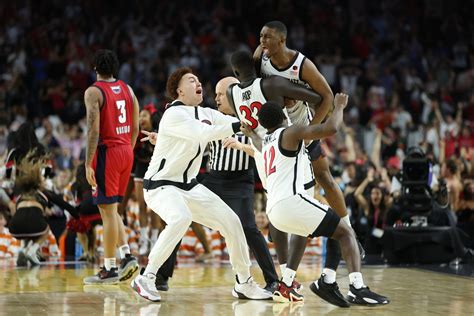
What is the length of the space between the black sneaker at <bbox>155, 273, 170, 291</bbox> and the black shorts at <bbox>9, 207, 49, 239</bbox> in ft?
10.8

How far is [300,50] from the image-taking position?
21.3 metres

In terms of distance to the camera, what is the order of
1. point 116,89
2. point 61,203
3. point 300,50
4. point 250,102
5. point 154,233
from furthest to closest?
point 300,50, point 154,233, point 61,203, point 116,89, point 250,102

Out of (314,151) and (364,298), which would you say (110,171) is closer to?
(314,151)

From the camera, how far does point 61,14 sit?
20.7m

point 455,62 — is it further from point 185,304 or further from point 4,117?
point 185,304

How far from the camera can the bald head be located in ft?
28.1

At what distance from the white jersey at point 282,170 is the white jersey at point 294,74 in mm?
616

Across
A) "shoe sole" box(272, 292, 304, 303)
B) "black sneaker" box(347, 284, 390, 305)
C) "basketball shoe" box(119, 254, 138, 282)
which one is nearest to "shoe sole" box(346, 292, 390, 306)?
"black sneaker" box(347, 284, 390, 305)

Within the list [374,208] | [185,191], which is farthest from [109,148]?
[374,208]

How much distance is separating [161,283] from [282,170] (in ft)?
6.01

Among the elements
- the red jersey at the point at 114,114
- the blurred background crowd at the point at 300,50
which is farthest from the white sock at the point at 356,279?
the blurred background crowd at the point at 300,50

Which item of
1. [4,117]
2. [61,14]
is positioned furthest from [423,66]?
[4,117]

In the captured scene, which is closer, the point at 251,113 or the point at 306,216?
the point at 306,216

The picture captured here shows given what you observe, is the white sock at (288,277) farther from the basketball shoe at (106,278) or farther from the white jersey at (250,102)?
the basketball shoe at (106,278)
